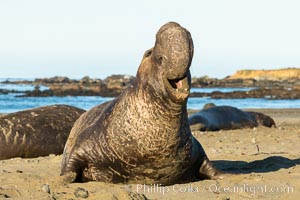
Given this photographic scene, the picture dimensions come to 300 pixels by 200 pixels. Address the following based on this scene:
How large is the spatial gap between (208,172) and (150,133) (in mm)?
1107

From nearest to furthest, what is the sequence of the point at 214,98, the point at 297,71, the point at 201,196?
the point at 201,196
the point at 214,98
the point at 297,71

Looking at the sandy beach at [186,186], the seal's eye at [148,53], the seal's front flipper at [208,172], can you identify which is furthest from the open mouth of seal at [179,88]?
the seal's front flipper at [208,172]

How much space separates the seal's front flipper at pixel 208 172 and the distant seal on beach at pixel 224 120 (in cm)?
947

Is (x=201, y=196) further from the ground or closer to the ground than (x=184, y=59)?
closer to the ground

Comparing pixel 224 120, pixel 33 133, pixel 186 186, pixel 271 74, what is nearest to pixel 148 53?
pixel 186 186

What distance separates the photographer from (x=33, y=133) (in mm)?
10250

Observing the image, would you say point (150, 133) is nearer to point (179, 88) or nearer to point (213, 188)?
point (179, 88)

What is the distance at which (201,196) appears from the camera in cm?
587

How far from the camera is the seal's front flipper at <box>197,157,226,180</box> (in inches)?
268

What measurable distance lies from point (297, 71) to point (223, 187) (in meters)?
90.0

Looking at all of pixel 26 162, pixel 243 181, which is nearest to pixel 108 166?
pixel 243 181

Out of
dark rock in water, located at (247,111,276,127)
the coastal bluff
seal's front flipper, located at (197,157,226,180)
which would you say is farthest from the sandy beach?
the coastal bluff

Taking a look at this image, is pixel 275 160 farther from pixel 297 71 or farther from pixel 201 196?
pixel 297 71

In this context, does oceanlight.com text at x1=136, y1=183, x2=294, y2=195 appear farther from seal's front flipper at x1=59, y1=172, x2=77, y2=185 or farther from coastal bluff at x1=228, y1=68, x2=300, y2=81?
coastal bluff at x1=228, y1=68, x2=300, y2=81
